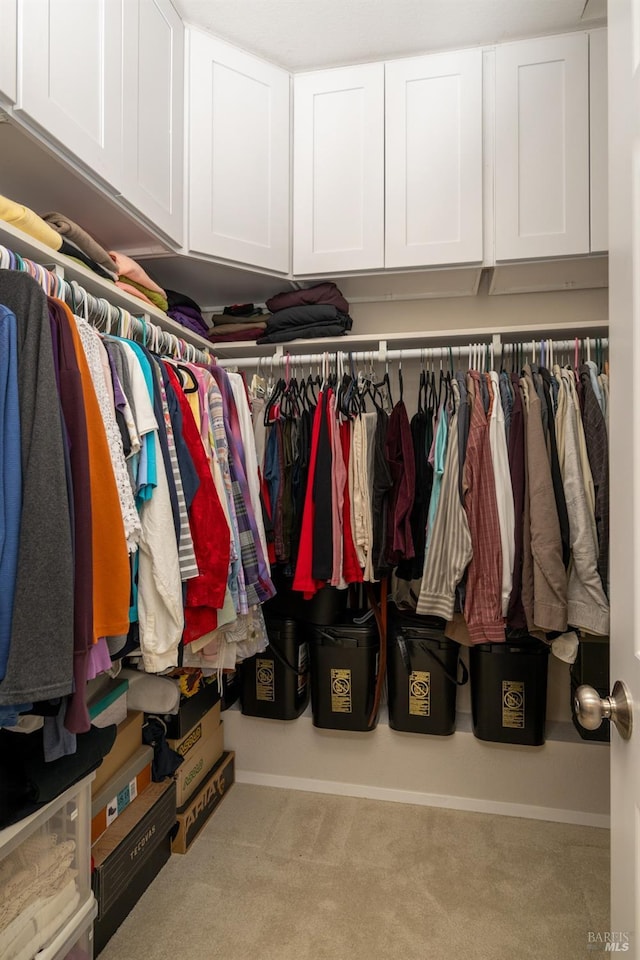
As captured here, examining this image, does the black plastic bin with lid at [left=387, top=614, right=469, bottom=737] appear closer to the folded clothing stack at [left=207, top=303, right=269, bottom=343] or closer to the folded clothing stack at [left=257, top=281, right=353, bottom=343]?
the folded clothing stack at [left=257, top=281, right=353, bottom=343]

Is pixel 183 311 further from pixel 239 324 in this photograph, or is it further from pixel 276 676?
pixel 276 676

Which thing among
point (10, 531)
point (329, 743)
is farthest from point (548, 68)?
point (329, 743)

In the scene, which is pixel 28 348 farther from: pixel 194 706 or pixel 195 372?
pixel 194 706

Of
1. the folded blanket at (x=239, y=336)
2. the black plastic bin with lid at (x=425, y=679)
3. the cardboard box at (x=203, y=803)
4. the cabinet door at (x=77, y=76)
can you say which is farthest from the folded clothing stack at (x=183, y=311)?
the cardboard box at (x=203, y=803)

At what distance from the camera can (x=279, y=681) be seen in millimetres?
2318

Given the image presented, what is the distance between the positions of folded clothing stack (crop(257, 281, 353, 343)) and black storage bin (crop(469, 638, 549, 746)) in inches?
55.8

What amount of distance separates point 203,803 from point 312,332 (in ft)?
6.14

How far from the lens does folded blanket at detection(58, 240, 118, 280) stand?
1404mm

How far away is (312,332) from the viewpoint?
2.25 meters

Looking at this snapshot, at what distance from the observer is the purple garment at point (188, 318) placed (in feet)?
6.88

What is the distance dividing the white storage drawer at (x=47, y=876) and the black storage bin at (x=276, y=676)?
39.0 inches

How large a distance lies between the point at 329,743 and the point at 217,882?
683 mm

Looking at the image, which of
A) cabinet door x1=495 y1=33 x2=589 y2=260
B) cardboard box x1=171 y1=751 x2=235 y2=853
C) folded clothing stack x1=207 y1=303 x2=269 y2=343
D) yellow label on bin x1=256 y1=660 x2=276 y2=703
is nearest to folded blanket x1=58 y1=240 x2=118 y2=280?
folded clothing stack x1=207 y1=303 x2=269 y2=343

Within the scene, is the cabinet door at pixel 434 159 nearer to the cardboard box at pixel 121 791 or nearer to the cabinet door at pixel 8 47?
the cabinet door at pixel 8 47
